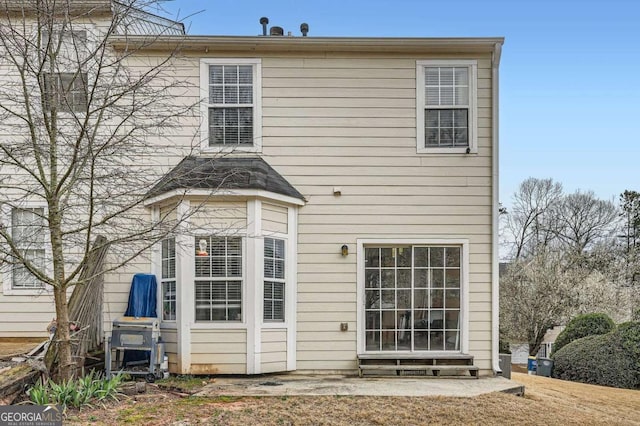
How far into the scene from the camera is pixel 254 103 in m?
8.00

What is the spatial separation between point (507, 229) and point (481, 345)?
2146 centimetres

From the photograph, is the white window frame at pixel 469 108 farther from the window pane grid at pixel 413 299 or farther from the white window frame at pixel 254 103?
the white window frame at pixel 254 103

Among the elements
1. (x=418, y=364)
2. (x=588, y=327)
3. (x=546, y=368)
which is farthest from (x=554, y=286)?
(x=418, y=364)

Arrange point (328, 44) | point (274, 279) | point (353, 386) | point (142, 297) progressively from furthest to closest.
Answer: point (328, 44) → point (274, 279) → point (142, 297) → point (353, 386)

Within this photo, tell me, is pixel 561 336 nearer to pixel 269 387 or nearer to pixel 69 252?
pixel 269 387

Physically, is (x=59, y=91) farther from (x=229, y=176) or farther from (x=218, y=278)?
(x=218, y=278)

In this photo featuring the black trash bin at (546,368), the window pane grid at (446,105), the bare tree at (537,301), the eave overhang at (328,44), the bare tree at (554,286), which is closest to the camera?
the eave overhang at (328,44)

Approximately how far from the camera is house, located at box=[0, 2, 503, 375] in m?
7.80

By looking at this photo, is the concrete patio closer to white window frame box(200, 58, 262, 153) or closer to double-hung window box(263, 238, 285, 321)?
double-hung window box(263, 238, 285, 321)

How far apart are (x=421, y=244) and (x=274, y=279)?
7.85 ft

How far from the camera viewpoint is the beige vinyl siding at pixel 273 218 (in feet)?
24.5

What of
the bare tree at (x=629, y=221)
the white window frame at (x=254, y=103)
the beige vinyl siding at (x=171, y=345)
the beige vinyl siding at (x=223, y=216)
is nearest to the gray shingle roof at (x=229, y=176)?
the white window frame at (x=254, y=103)

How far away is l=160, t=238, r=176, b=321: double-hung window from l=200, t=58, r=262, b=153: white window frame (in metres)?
1.64

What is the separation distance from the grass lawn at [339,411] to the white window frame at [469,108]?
12.2 feet
